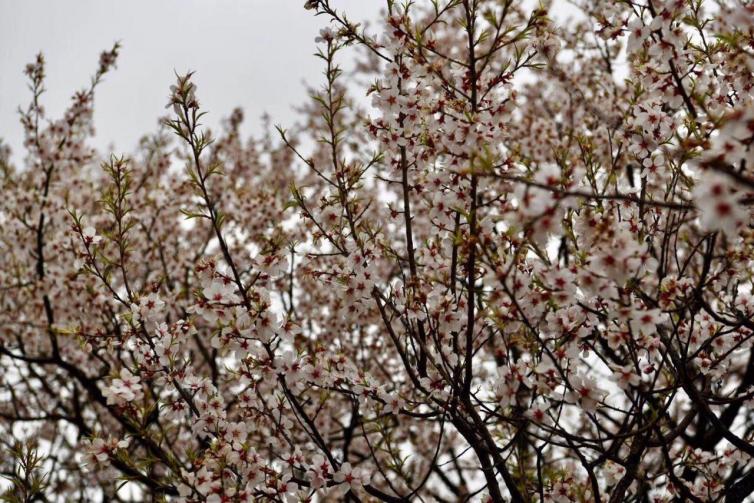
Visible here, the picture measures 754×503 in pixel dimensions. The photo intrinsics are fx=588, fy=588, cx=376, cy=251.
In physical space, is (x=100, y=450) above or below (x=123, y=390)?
below

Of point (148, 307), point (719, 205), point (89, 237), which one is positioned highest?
point (89, 237)

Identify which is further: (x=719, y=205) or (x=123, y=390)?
(x=123, y=390)

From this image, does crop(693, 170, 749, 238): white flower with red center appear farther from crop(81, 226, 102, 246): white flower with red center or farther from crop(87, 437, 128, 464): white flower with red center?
Answer: crop(81, 226, 102, 246): white flower with red center

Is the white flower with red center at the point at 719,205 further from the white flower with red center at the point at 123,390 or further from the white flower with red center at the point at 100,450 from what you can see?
the white flower with red center at the point at 100,450

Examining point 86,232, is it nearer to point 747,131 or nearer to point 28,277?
point 747,131

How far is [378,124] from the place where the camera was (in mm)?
3385

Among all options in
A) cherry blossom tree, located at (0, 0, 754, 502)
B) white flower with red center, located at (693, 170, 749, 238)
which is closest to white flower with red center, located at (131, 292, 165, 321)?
cherry blossom tree, located at (0, 0, 754, 502)

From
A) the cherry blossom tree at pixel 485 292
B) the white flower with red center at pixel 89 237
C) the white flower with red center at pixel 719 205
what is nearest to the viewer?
the white flower with red center at pixel 719 205

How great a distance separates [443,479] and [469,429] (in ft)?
13.2

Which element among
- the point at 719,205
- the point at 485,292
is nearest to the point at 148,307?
the point at 485,292

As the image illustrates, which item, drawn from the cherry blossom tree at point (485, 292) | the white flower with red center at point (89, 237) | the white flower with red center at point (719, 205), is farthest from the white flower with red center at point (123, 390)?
the white flower with red center at point (719, 205)

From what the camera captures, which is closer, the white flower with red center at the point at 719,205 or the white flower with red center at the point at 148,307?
the white flower with red center at the point at 719,205

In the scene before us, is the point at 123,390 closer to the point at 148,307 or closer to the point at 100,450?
the point at 100,450

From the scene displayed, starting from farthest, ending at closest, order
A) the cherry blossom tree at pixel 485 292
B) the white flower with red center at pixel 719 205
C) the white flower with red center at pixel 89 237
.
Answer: the white flower with red center at pixel 89 237
the cherry blossom tree at pixel 485 292
the white flower with red center at pixel 719 205
